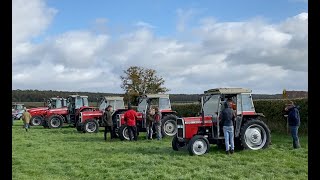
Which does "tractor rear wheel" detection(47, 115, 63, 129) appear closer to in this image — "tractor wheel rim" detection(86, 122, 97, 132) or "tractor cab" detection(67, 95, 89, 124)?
"tractor cab" detection(67, 95, 89, 124)

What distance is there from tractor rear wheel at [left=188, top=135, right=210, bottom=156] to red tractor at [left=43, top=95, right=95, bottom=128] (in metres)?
14.4

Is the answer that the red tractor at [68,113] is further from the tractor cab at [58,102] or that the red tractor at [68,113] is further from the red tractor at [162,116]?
the red tractor at [162,116]

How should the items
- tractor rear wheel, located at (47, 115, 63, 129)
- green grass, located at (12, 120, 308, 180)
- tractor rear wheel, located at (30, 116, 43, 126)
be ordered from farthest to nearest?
tractor rear wheel, located at (30, 116, 43, 126) → tractor rear wheel, located at (47, 115, 63, 129) → green grass, located at (12, 120, 308, 180)

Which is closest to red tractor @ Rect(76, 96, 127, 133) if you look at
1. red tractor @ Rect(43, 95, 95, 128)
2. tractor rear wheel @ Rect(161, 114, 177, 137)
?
red tractor @ Rect(43, 95, 95, 128)

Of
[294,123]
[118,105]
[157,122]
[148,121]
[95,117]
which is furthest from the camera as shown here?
[118,105]

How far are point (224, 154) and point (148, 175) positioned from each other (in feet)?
11.2

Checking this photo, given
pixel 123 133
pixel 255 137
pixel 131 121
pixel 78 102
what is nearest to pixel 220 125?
pixel 255 137

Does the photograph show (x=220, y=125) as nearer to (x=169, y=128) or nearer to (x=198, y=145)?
(x=198, y=145)

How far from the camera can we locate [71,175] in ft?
26.8

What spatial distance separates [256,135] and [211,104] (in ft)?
4.90

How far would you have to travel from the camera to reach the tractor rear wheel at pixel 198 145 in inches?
419

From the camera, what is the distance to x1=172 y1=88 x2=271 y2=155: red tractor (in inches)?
431

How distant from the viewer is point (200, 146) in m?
10.7
